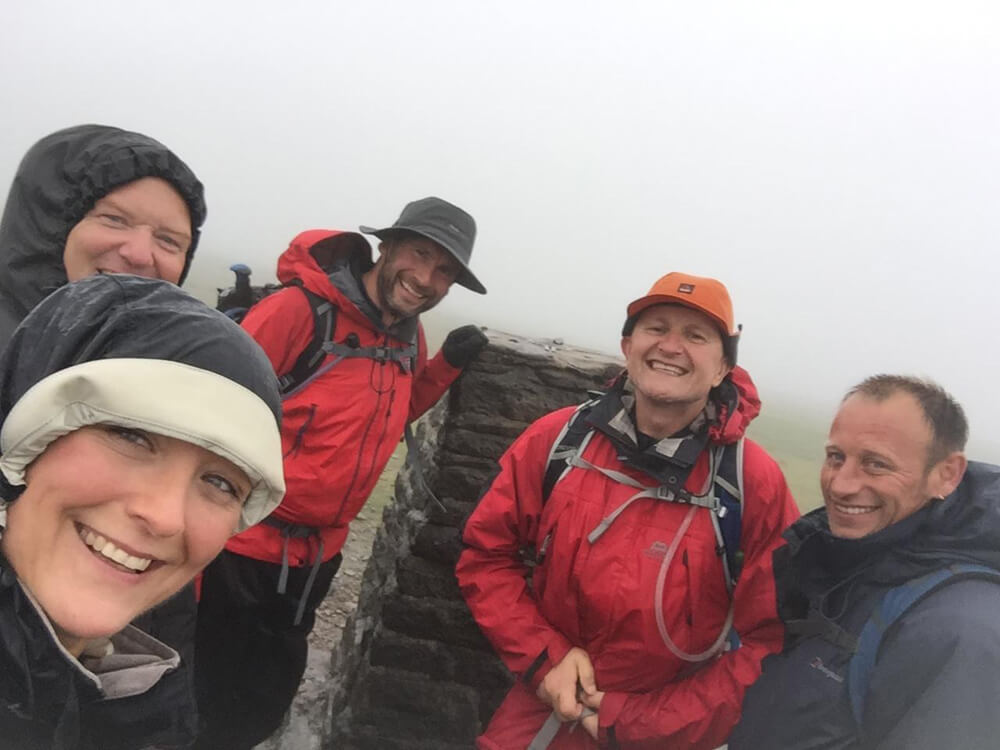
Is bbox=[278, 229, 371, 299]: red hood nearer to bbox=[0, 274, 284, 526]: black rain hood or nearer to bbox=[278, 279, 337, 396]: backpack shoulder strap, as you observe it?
bbox=[278, 279, 337, 396]: backpack shoulder strap


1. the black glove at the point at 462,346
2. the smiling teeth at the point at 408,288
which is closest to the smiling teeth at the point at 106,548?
the smiling teeth at the point at 408,288

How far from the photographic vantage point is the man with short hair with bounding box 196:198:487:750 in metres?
3.39

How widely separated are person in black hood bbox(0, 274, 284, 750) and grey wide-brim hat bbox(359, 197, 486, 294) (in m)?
2.27

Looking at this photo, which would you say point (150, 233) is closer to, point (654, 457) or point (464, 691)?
point (654, 457)

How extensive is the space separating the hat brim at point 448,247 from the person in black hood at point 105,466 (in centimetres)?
220

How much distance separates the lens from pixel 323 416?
3387 mm

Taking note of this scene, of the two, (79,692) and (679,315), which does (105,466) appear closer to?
(79,692)

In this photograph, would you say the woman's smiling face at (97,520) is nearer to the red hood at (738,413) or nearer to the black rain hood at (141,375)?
the black rain hood at (141,375)

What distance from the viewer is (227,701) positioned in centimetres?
378

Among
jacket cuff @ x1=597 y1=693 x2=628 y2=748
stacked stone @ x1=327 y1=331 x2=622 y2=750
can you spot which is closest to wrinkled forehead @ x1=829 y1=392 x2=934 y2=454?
jacket cuff @ x1=597 y1=693 x2=628 y2=748

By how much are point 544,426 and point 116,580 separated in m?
2.07

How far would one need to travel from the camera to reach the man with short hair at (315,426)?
3.39 m

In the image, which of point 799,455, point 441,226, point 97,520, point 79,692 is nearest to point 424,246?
point 441,226

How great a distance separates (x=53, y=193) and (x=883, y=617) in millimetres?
3331
